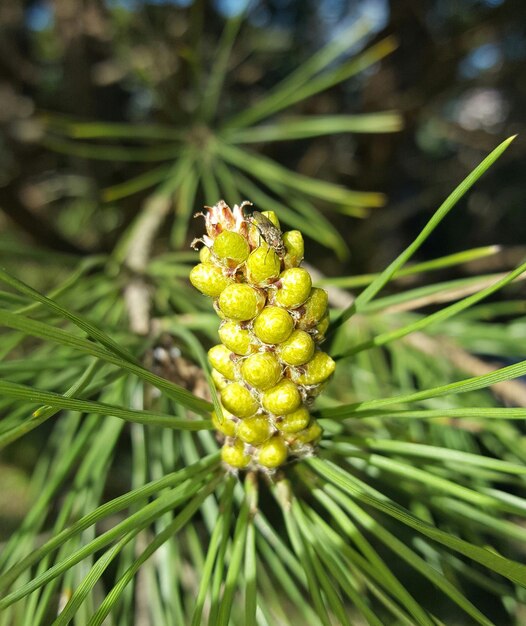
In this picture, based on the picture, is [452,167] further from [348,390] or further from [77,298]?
[77,298]

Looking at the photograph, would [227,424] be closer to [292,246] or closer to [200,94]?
[292,246]

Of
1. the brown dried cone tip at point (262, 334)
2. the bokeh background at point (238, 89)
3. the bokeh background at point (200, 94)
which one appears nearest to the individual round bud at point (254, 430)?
the brown dried cone tip at point (262, 334)

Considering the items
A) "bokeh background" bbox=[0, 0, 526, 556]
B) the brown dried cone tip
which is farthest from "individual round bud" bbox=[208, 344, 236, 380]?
"bokeh background" bbox=[0, 0, 526, 556]

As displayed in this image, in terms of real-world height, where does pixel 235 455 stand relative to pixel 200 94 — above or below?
below

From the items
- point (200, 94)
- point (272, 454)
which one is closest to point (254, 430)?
point (272, 454)

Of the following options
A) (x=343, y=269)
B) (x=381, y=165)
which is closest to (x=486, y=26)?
(x=381, y=165)

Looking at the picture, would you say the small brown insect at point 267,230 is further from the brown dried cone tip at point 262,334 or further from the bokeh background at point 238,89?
the bokeh background at point 238,89

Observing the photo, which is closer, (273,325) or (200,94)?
(273,325)
